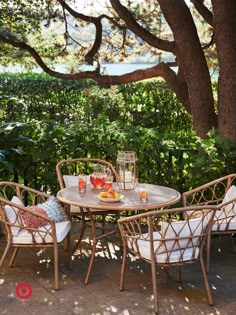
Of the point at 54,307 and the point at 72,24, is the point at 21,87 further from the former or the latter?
the point at 54,307

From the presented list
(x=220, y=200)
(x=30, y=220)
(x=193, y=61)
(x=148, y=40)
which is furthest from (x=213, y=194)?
(x=148, y=40)

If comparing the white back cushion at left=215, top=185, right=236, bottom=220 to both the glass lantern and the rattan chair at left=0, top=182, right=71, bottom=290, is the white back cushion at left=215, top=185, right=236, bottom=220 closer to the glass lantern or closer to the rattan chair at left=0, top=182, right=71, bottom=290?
the glass lantern

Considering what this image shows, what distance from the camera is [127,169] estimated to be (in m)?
4.50

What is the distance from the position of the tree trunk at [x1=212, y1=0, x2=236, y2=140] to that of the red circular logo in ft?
10.1

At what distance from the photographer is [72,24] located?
10195mm

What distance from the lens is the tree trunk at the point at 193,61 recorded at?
6875mm

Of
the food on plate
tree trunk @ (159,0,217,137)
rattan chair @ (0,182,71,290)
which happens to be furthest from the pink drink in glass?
tree trunk @ (159,0,217,137)

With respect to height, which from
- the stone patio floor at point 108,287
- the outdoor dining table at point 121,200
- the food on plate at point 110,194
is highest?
the food on plate at point 110,194

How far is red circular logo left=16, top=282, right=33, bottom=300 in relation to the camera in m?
4.02

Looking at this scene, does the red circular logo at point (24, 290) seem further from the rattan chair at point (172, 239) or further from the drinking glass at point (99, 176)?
the drinking glass at point (99, 176)

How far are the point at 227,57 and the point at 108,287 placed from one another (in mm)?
3311

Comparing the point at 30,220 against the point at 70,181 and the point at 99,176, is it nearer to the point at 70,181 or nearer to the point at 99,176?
the point at 99,176

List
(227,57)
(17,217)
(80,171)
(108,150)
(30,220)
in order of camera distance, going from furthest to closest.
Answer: (227,57) < (80,171) < (108,150) < (30,220) < (17,217)

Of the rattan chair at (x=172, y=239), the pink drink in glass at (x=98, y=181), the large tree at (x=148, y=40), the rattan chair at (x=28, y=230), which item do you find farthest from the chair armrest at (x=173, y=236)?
the large tree at (x=148, y=40)
